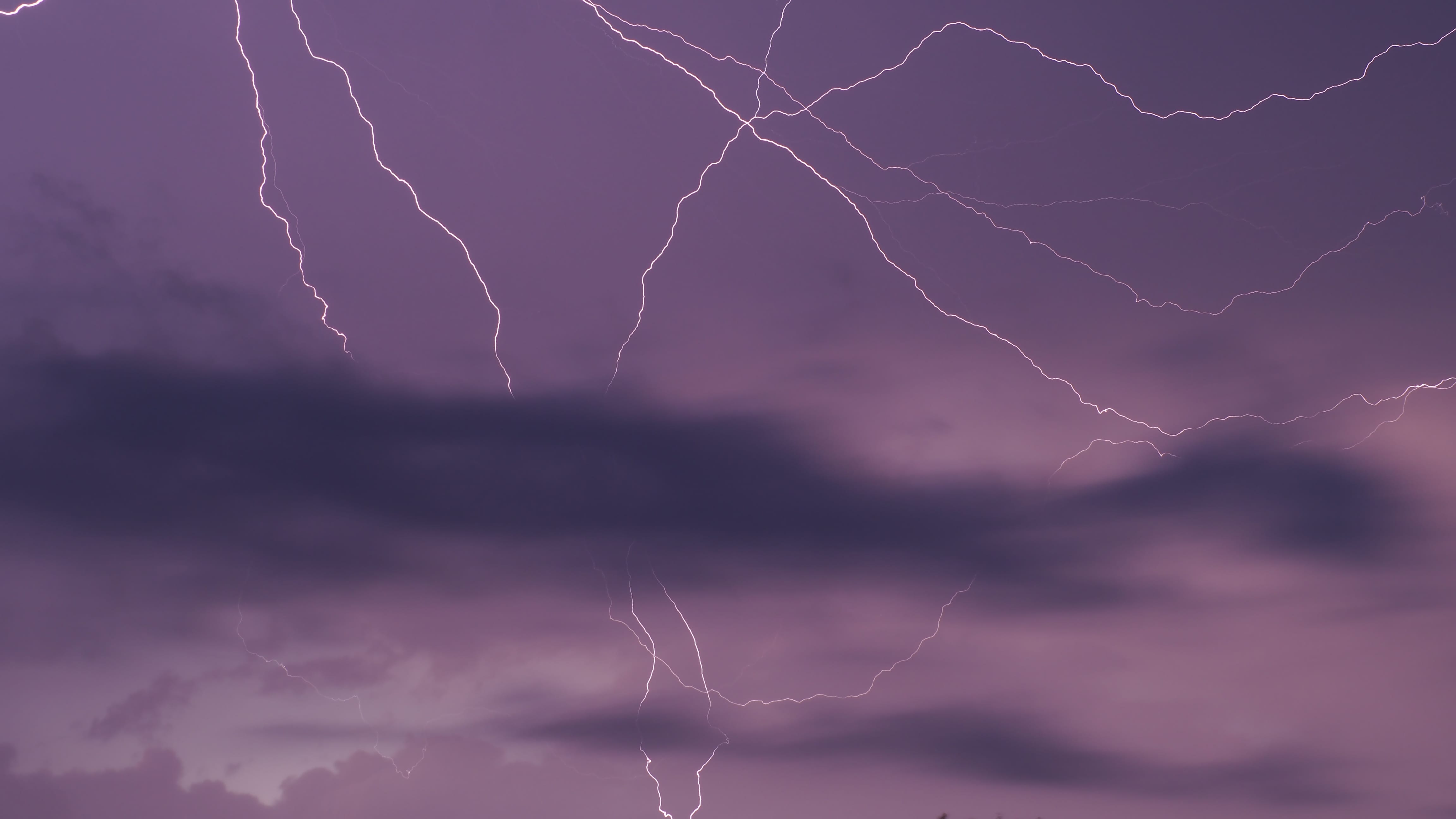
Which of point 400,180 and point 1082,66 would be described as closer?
point 1082,66

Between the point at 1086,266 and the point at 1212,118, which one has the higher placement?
the point at 1212,118

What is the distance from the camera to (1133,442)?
22.6m

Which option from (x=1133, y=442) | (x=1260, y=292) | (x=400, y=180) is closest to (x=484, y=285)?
(x=400, y=180)

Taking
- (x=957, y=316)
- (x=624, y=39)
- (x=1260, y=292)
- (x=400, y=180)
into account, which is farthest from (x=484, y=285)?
(x=1260, y=292)

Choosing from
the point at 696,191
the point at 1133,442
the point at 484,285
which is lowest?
the point at 1133,442

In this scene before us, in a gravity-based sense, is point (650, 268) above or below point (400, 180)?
below

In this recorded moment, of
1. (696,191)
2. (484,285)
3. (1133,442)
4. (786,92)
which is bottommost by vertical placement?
(1133,442)

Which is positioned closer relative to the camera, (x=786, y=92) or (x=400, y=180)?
(x=786, y=92)

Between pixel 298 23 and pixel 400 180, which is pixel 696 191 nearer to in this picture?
pixel 400 180

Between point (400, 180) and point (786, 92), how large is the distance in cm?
731

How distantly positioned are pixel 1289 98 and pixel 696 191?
413 inches

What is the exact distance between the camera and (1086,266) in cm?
2191

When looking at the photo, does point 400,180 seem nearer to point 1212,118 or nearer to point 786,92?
point 786,92

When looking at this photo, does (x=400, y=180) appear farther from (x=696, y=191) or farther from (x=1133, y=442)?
(x=1133, y=442)
